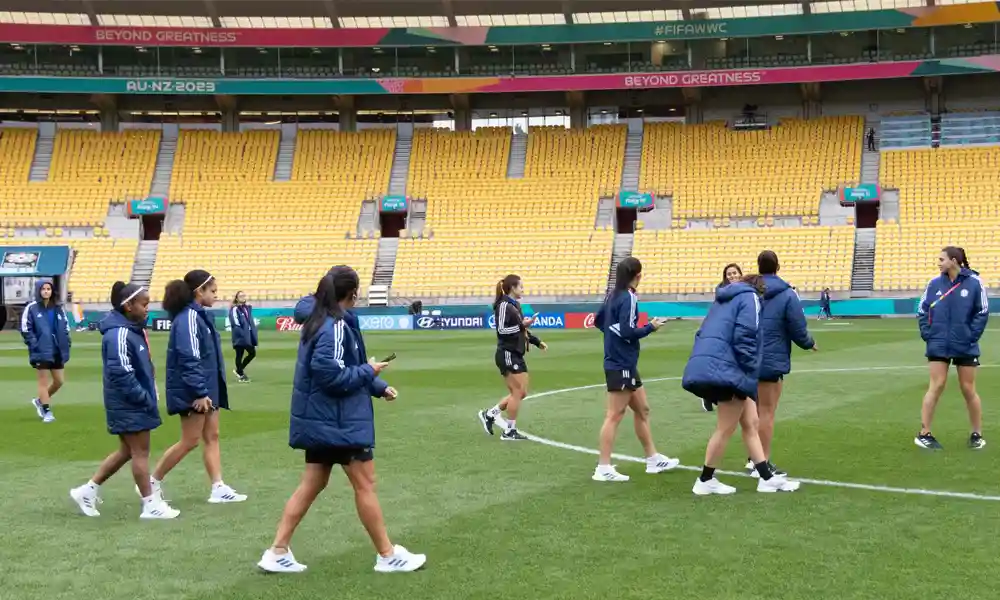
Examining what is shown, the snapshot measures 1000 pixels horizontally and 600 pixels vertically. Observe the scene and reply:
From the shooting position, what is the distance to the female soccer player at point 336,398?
745 centimetres

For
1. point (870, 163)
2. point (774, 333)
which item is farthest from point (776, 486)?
point (870, 163)

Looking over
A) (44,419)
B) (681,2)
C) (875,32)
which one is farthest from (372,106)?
(44,419)

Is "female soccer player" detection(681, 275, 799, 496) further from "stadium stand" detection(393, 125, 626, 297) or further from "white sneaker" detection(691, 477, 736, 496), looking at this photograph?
"stadium stand" detection(393, 125, 626, 297)

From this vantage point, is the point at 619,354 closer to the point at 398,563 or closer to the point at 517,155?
the point at 398,563

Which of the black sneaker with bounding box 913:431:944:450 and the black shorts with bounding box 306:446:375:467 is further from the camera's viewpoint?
the black sneaker with bounding box 913:431:944:450

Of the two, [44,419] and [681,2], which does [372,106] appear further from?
[44,419]

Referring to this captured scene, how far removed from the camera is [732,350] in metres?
10.2

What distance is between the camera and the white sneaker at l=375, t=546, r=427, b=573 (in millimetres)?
7809

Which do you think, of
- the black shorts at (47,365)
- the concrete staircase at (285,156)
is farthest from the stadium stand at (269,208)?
the black shorts at (47,365)

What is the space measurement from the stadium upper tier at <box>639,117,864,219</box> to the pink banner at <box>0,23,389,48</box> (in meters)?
16.2

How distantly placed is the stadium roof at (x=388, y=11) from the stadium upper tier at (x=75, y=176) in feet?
20.7

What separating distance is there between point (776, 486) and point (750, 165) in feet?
163

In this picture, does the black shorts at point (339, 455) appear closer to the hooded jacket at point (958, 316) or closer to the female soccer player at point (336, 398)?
the female soccer player at point (336, 398)

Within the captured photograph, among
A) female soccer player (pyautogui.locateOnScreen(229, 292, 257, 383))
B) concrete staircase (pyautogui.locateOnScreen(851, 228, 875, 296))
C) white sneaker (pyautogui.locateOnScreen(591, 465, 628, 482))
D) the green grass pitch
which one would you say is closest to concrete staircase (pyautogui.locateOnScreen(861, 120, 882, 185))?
concrete staircase (pyautogui.locateOnScreen(851, 228, 875, 296))
